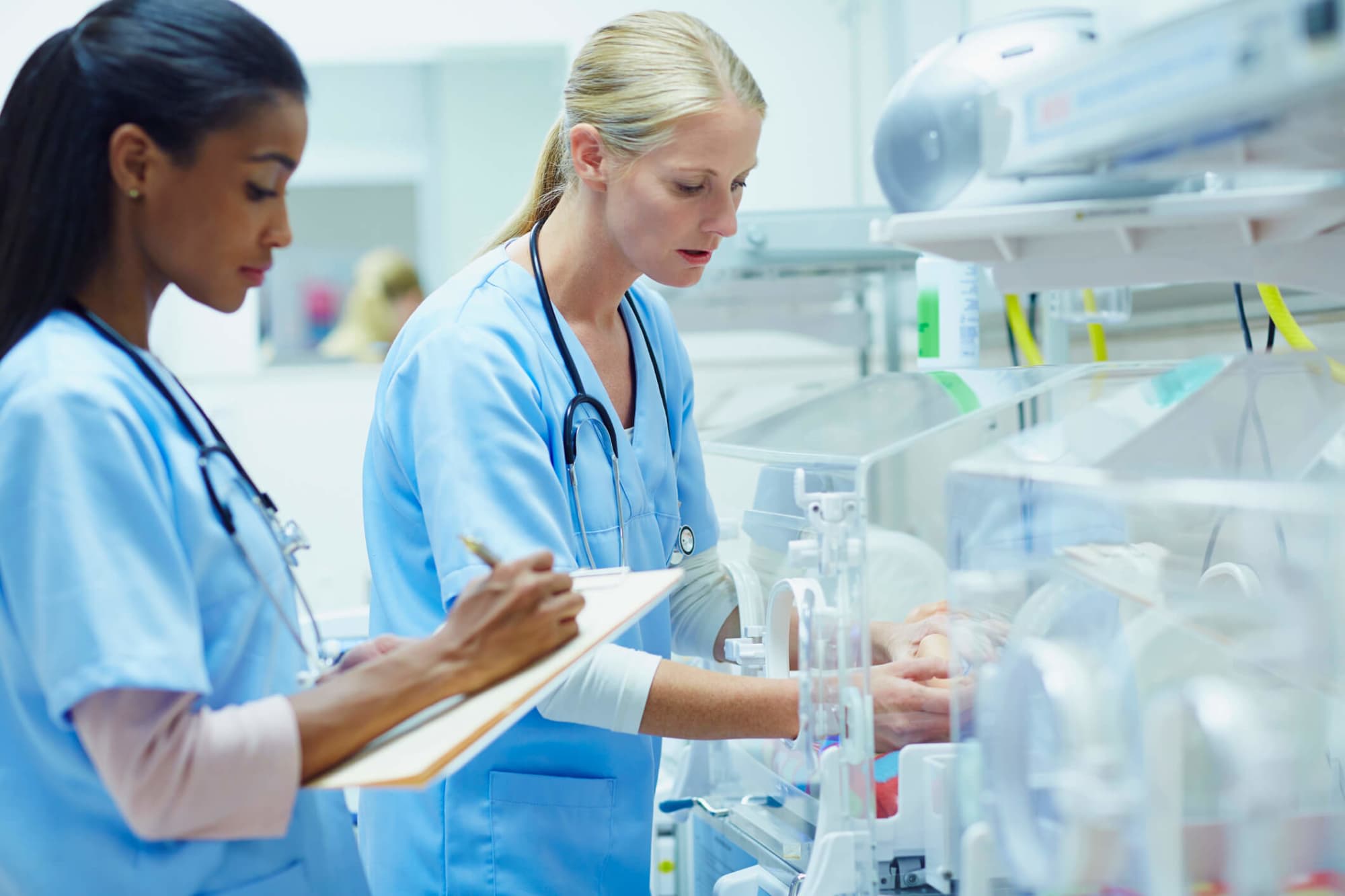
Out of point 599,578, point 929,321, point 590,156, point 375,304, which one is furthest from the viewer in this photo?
point 375,304

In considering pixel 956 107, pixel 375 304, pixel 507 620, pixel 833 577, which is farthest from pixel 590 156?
pixel 375 304

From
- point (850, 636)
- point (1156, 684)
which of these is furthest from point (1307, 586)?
point (850, 636)

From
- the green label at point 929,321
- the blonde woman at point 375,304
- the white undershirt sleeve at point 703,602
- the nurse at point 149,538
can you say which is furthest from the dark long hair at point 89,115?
the blonde woman at point 375,304

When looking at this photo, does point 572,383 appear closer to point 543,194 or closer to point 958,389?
point 543,194

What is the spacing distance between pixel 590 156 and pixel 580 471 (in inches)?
13.5

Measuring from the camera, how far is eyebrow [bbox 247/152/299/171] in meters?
0.83

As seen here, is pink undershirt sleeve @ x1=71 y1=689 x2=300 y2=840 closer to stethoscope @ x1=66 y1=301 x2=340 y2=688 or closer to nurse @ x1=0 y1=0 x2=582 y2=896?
nurse @ x1=0 y1=0 x2=582 y2=896

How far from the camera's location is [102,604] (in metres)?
0.73

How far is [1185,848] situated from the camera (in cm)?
73

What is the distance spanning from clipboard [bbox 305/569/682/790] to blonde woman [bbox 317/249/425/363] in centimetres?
318

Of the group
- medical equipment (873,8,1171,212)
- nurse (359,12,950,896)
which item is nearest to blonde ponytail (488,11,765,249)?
nurse (359,12,950,896)

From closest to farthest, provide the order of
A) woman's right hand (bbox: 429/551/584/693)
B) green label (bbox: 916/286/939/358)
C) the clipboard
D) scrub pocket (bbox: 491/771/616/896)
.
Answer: the clipboard, woman's right hand (bbox: 429/551/584/693), scrub pocket (bbox: 491/771/616/896), green label (bbox: 916/286/939/358)

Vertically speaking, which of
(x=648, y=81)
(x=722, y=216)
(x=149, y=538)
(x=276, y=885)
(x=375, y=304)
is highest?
(x=648, y=81)

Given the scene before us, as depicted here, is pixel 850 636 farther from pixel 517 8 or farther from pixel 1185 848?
pixel 517 8
